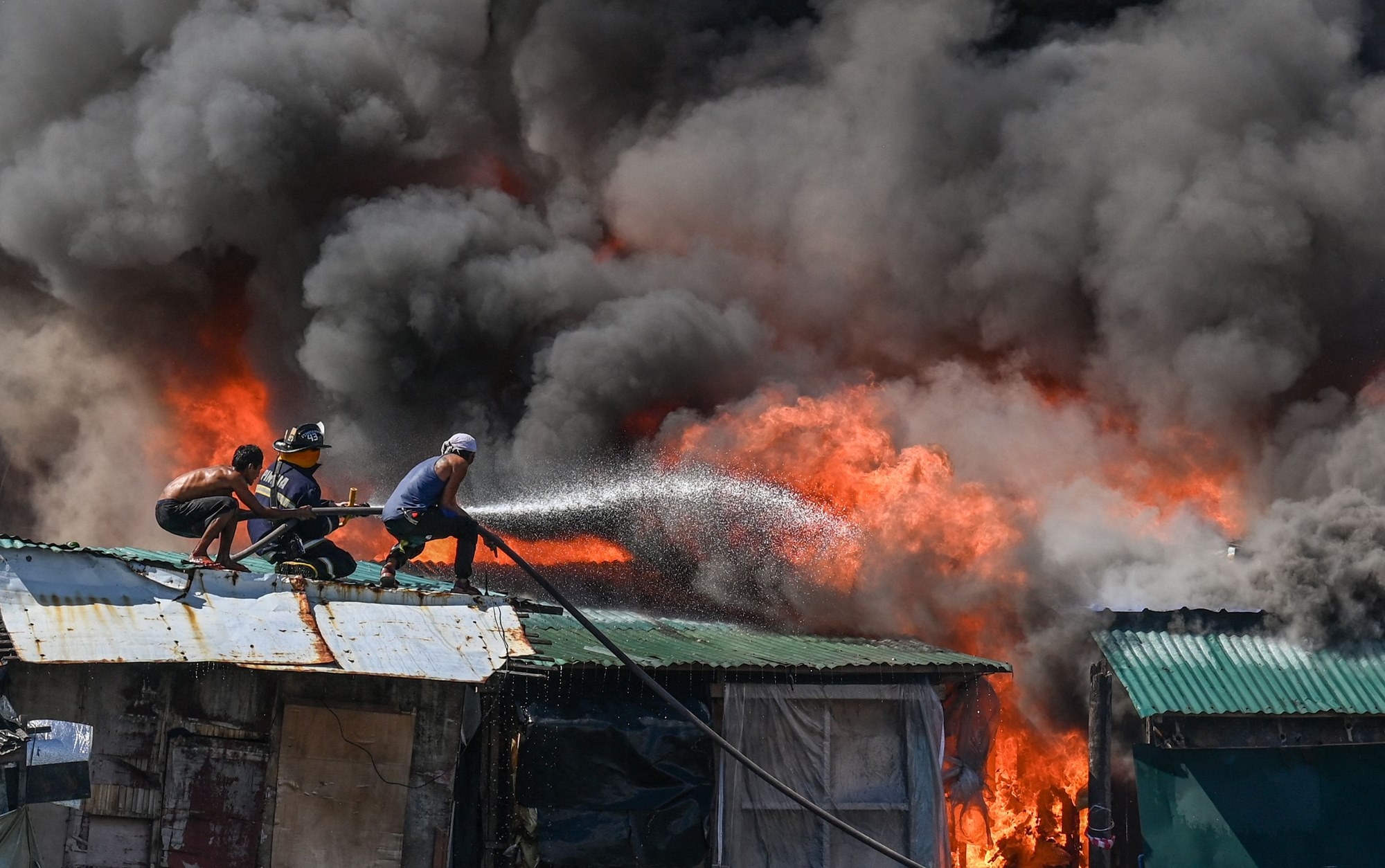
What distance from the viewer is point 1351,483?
637 inches

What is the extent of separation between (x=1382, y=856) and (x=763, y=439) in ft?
29.4

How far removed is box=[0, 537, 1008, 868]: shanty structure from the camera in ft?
30.1

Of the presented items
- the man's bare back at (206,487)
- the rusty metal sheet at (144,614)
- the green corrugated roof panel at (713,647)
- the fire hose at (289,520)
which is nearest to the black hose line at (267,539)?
the fire hose at (289,520)

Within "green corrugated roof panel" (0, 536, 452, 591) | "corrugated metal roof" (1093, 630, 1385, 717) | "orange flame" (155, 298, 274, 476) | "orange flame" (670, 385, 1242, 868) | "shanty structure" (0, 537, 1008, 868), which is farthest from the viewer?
"orange flame" (155, 298, 274, 476)

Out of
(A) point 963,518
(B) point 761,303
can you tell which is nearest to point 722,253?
(B) point 761,303

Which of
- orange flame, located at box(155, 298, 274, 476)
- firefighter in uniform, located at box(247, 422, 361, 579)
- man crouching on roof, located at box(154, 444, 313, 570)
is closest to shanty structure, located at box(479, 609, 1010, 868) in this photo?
firefighter in uniform, located at box(247, 422, 361, 579)

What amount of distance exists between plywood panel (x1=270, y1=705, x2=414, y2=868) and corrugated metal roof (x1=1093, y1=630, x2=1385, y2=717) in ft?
23.1

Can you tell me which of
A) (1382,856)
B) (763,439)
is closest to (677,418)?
(763,439)

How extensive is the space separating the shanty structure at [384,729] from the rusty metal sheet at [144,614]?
1 cm

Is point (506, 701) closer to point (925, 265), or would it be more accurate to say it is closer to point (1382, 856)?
point (1382, 856)

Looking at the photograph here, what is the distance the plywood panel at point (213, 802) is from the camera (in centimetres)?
976

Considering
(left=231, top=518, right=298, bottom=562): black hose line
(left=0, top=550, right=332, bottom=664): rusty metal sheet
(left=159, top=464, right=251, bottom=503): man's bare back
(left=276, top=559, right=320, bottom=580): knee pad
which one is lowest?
(left=0, top=550, right=332, bottom=664): rusty metal sheet

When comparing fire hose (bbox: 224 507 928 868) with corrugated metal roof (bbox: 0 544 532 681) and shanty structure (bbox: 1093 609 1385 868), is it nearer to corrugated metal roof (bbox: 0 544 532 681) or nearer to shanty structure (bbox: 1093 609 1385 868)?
corrugated metal roof (bbox: 0 544 532 681)

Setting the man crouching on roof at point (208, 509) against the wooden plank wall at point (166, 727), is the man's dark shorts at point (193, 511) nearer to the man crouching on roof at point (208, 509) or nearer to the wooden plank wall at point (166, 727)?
the man crouching on roof at point (208, 509)
